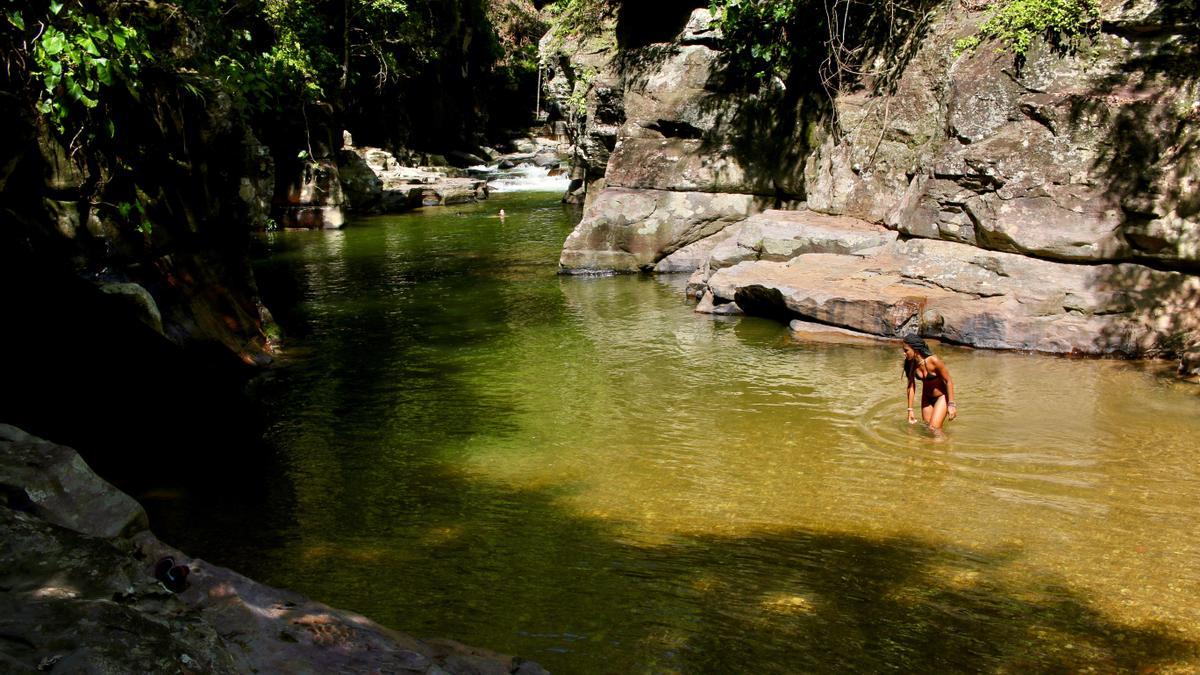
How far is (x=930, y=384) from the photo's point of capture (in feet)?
26.6

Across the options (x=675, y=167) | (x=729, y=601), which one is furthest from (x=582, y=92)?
(x=729, y=601)

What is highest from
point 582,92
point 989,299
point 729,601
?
point 582,92

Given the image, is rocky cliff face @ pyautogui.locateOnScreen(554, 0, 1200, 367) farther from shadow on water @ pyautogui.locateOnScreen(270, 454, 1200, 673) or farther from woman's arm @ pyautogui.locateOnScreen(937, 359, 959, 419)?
shadow on water @ pyautogui.locateOnScreen(270, 454, 1200, 673)

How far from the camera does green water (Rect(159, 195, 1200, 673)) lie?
15.9 ft

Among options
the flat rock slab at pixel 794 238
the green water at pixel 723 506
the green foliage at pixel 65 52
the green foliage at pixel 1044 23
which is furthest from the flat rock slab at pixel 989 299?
the green foliage at pixel 65 52

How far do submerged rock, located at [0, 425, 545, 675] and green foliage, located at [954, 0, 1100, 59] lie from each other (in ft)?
36.8

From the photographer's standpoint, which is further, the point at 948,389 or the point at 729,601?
the point at 948,389

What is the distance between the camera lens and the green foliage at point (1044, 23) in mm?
11219

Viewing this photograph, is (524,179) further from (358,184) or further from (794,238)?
(794,238)

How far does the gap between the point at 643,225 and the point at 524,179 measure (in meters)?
18.8

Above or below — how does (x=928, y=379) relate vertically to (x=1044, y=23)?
below

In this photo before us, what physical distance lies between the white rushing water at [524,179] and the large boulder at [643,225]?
606 inches

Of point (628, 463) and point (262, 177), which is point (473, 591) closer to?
point (628, 463)

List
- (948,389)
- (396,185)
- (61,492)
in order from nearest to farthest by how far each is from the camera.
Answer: (61,492), (948,389), (396,185)
